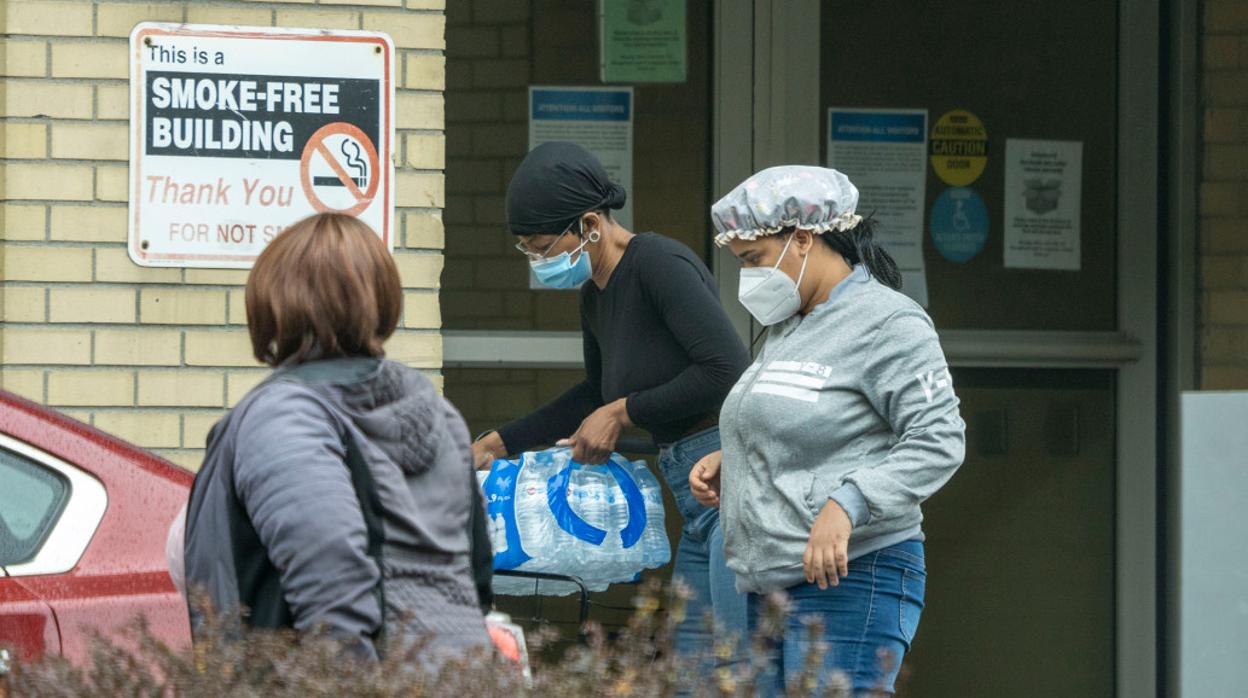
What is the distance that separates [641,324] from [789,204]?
66 cm

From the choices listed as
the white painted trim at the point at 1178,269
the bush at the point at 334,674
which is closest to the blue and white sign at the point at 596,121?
the white painted trim at the point at 1178,269

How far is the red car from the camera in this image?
336 cm

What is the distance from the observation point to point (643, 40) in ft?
19.3

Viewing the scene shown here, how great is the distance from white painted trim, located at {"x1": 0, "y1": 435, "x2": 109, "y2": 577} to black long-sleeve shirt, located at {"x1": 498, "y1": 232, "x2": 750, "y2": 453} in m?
1.16

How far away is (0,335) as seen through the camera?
183 inches

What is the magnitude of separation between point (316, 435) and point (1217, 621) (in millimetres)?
2573

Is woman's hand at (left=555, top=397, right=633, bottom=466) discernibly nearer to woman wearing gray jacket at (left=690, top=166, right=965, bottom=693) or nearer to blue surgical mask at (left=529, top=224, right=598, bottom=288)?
blue surgical mask at (left=529, top=224, right=598, bottom=288)

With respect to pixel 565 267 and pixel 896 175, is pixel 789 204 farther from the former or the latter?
pixel 896 175

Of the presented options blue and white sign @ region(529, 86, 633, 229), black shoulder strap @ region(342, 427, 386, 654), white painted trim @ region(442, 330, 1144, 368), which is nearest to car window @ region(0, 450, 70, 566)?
black shoulder strap @ region(342, 427, 386, 654)

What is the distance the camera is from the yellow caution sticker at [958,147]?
6090 mm

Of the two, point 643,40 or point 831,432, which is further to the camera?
point 643,40

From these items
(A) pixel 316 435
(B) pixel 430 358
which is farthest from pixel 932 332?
(B) pixel 430 358

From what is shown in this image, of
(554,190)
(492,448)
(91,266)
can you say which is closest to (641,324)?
(554,190)

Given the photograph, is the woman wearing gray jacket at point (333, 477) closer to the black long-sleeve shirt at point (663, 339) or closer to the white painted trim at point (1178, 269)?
the black long-sleeve shirt at point (663, 339)
